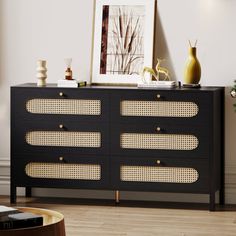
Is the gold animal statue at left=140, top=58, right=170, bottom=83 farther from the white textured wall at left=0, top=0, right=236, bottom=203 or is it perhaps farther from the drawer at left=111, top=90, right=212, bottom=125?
the drawer at left=111, top=90, right=212, bottom=125

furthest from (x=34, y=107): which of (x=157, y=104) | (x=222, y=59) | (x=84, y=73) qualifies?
(x=222, y=59)

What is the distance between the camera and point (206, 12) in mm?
5648

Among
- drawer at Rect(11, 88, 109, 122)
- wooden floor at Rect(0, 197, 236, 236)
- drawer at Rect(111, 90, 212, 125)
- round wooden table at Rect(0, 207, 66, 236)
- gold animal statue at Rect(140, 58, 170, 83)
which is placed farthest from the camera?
gold animal statue at Rect(140, 58, 170, 83)

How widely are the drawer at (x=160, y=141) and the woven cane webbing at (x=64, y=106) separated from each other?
0.70ft

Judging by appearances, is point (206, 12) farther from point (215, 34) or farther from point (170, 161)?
point (170, 161)

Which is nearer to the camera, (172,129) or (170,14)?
(172,129)

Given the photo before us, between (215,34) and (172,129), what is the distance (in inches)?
32.5

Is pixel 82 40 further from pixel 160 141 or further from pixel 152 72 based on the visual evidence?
pixel 160 141

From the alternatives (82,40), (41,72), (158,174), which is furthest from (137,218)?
(82,40)

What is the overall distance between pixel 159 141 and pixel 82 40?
106cm

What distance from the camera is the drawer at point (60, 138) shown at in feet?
18.0

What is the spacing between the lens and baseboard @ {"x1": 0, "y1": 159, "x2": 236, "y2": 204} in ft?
18.7

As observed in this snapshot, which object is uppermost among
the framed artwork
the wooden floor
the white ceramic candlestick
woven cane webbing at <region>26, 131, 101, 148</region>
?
the framed artwork

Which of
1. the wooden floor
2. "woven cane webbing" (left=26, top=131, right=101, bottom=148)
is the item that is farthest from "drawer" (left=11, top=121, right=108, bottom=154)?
the wooden floor
